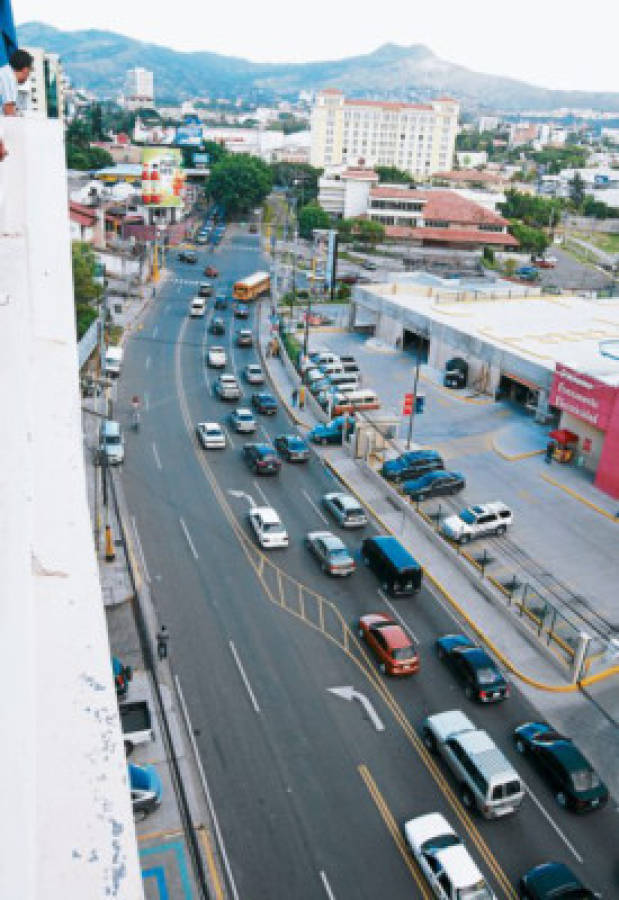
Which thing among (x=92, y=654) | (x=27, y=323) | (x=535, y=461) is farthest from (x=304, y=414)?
(x=92, y=654)

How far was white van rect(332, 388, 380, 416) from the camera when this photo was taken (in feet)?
130

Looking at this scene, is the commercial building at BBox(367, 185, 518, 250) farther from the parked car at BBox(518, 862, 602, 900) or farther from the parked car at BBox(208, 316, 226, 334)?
the parked car at BBox(518, 862, 602, 900)

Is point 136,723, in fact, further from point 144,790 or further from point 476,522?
point 476,522

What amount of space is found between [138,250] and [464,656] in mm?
65196

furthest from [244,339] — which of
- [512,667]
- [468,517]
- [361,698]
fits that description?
[361,698]

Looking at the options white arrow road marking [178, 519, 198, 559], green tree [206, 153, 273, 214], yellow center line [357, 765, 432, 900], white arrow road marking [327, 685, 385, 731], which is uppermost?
green tree [206, 153, 273, 214]

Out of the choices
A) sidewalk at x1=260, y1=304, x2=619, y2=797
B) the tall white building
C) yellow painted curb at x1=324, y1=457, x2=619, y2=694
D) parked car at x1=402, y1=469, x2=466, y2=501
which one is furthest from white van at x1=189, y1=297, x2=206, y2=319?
the tall white building

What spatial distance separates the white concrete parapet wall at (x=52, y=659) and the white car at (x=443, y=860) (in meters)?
12.0

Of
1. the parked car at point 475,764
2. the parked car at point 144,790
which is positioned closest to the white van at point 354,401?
the parked car at point 475,764

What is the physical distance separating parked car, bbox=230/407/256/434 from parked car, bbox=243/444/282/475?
11.5ft

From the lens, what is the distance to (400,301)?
54781 millimetres

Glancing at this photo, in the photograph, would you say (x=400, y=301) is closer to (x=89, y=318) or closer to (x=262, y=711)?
(x=89, y=318)

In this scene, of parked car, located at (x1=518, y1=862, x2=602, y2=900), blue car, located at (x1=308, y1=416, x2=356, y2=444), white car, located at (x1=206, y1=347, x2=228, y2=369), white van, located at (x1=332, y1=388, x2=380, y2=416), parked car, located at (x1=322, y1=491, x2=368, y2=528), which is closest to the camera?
parked car, located at (x1=518, y1=862, x2=602, y2=900)

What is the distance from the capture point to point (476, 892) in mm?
13953
